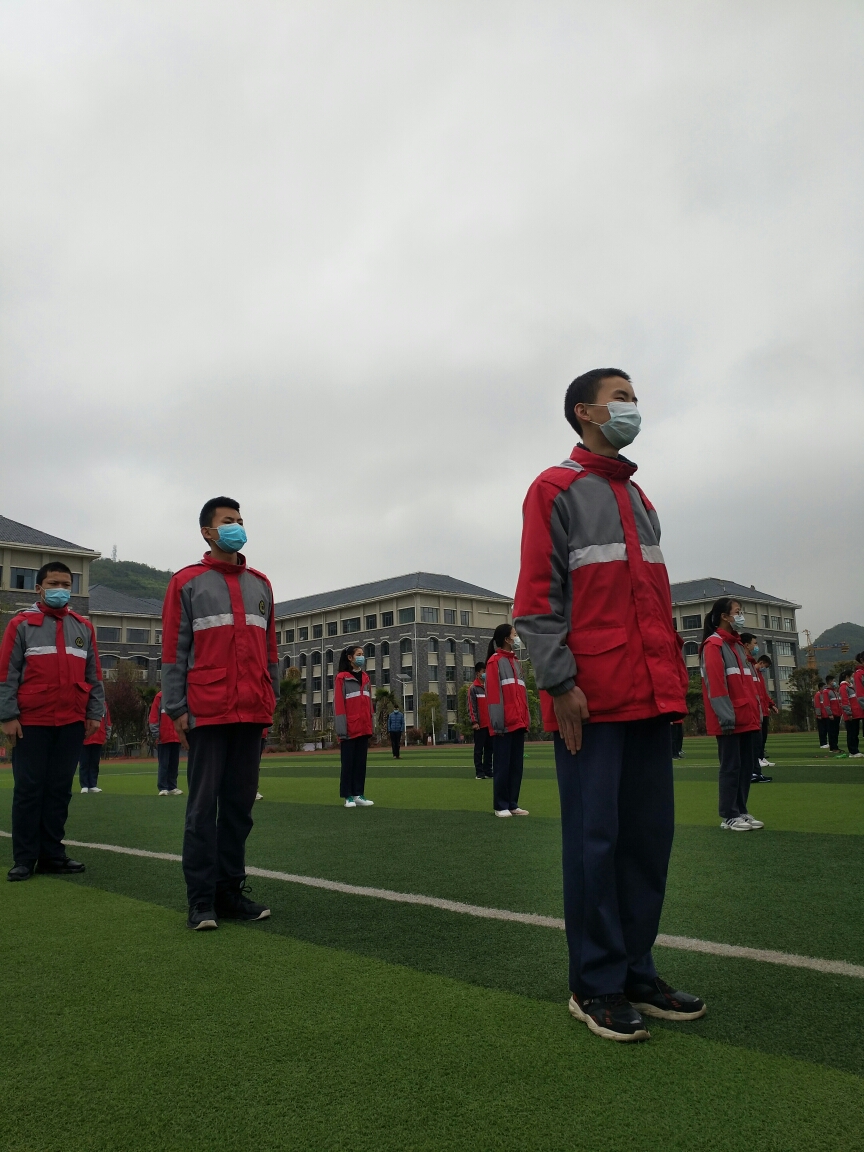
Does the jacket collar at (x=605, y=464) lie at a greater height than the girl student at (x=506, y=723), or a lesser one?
greater

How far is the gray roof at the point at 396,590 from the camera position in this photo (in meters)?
83.9

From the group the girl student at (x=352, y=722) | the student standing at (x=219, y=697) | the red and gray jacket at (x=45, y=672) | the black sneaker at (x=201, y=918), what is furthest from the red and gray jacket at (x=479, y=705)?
the black sneaker at (x=201, y=918)

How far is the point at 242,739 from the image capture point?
4.93m

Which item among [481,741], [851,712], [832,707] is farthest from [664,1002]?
[832,707]

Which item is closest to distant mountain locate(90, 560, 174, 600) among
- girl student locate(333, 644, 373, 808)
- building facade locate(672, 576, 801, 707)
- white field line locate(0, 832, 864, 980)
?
building facade locate(672, 576, 801, 707)

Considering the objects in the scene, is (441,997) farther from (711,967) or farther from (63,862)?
(63,862)

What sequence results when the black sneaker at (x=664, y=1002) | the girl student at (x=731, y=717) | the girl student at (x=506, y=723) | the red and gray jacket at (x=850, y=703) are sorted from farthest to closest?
the red and gray jacket at (x=850, y=703) < the girl student at (x=506, y=723) < the girl student at (x=731, y=717) < the black sneaker at (x=664, y=1002)

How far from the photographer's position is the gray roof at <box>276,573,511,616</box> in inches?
3302

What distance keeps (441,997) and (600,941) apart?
25.6 inches

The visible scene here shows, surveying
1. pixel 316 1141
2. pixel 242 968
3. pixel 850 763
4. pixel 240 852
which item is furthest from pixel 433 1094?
pixel 850 763

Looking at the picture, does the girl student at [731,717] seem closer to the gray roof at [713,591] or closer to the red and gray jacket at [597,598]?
the red and gray jacket at [597,598]

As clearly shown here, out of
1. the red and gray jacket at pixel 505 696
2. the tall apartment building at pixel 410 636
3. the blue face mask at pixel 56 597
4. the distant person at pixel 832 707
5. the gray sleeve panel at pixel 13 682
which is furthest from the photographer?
the tall apartment building at pixel 410 636

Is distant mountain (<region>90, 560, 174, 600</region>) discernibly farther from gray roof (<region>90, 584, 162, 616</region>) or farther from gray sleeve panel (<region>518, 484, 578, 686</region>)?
gray sleeve panel (<region>518, 484, 578, 686</region>)

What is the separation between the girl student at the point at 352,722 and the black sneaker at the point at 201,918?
6688mm
